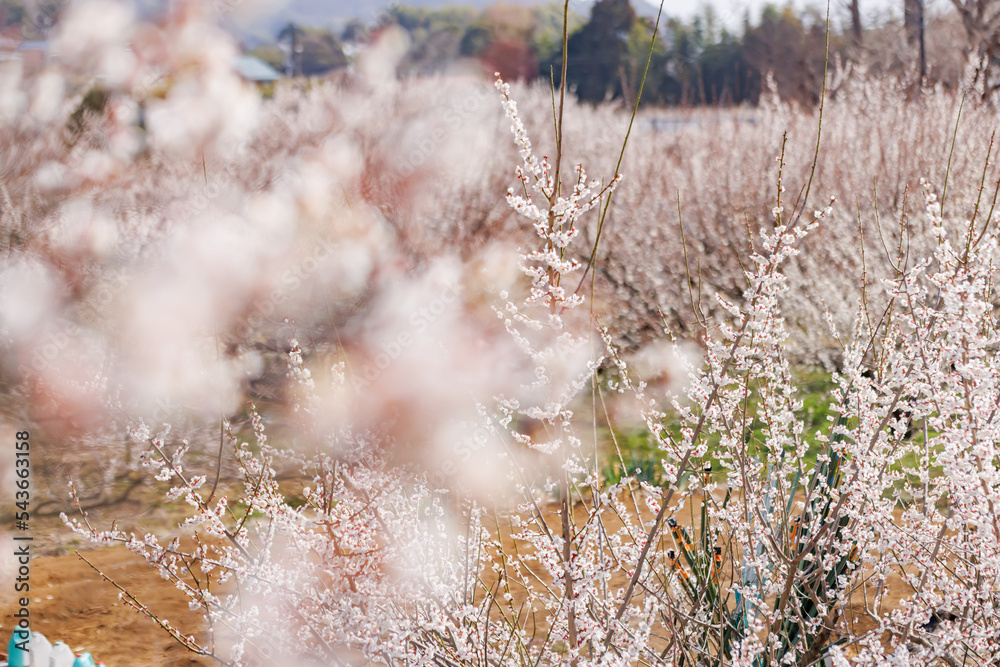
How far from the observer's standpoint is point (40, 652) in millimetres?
2252

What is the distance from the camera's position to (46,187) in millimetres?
4230

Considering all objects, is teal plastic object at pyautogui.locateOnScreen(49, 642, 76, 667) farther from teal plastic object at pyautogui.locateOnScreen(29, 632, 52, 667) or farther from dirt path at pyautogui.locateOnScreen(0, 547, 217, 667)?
dirt path at pyautogui.locateOnScreen(0, 547, 217, 667)

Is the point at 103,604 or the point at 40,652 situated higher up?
the point at 40,652

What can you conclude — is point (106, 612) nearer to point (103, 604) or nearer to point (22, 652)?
point (103, 604)

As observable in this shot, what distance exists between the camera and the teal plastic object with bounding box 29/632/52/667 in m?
2.24

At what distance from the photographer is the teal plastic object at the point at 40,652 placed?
88.0 inches

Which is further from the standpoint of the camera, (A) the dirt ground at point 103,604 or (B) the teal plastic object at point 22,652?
(A) the dirt ground at point 103,604

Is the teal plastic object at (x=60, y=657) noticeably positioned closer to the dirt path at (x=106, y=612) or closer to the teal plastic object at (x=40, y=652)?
the teal plastic object at (x=40, y=652)

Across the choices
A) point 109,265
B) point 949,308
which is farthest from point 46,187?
point 949,308

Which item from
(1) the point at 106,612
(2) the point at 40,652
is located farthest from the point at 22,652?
(1) the point at 106,612

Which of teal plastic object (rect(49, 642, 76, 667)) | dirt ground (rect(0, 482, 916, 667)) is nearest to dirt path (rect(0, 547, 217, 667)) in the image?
dirt ground (rect(0, 482, 916, 667))

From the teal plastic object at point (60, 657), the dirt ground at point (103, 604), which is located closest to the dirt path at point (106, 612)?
the dirt ground at point (103, 604)

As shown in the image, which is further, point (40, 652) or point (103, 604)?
point (103, 604)

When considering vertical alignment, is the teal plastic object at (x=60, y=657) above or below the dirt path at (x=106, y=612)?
above
